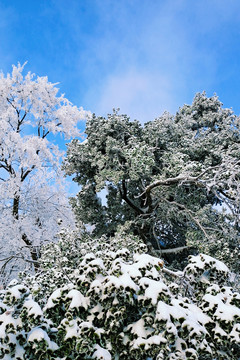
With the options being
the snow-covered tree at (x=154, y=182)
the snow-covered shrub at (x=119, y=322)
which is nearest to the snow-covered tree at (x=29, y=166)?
the snow-covered tree at (x=154, y=182)

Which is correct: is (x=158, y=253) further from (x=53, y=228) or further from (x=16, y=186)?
(x=16, y=186)

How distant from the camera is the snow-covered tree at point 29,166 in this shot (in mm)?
11828

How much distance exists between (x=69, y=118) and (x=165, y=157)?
679 centimetres

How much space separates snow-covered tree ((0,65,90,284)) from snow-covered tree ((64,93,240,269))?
6.88 ft

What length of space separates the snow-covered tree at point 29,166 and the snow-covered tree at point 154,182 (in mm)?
2098

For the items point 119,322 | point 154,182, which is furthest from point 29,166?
point 119,322

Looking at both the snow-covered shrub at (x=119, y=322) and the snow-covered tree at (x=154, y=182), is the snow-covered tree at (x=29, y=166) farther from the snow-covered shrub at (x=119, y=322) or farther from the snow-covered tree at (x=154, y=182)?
the snow-covered shrub at (x=119, y=322)

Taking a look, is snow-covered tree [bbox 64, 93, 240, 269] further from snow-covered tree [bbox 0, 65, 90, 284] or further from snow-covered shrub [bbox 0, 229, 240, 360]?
snow-covered shrub [bbox 0, 229, 240, 360]

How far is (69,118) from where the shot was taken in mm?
14367

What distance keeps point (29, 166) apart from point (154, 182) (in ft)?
21.2

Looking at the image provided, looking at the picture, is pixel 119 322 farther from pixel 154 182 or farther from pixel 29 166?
pixel 29 166

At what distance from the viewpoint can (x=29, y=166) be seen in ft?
40.2

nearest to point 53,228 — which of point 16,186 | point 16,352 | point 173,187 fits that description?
point 16,186

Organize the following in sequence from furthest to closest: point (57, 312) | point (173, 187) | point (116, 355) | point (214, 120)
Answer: point (214, 120), point (173, 187), point (57, 312), point (116, 355)
